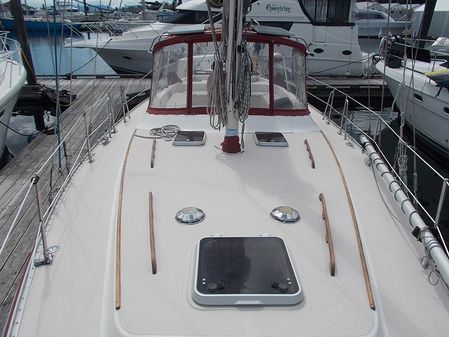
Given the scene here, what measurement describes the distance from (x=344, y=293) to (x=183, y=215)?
4.02 ft

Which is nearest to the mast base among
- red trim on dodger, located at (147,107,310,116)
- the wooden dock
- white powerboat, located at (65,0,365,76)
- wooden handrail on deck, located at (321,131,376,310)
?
red trim on dodger, located at (147,107,310,116)

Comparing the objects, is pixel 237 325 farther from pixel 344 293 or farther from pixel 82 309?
pixel 82 309

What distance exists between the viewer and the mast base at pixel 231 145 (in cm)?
396

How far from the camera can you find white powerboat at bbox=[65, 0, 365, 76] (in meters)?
14.5

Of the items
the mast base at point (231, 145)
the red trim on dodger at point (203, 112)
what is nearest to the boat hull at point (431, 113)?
the red trim on dodger at point (203, 112)

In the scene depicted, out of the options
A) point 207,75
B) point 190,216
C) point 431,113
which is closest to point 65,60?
point 431,113

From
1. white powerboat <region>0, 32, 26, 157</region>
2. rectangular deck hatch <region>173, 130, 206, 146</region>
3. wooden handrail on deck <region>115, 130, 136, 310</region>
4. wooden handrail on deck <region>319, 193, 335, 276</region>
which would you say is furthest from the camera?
white powerboat <region>0, 32, 26, 157</region>

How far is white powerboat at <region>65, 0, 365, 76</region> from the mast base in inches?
450

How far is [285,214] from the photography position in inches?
118

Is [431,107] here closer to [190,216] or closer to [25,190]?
[190,216]

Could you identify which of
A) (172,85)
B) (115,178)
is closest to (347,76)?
(172,85)

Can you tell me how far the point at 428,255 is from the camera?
2701mm

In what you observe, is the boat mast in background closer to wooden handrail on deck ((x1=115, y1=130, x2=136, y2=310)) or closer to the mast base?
the mast base

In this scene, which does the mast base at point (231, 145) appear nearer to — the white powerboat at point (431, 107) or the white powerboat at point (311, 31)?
the white powerboat at point (431, 107)
